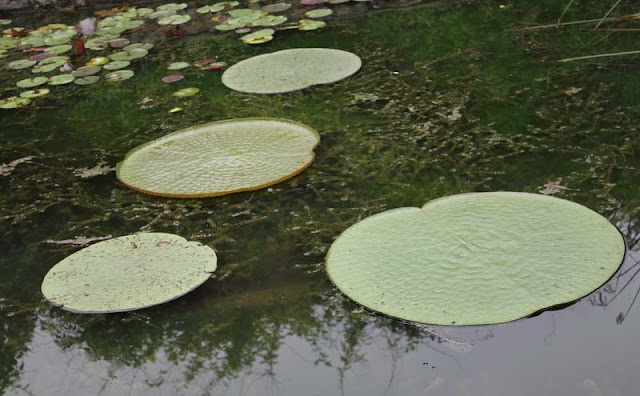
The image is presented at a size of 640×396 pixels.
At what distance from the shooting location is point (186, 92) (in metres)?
3.84

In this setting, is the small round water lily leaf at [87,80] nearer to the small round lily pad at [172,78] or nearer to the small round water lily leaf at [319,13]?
the small round lily pad at [172,78]

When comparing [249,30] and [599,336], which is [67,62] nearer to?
[249,30]

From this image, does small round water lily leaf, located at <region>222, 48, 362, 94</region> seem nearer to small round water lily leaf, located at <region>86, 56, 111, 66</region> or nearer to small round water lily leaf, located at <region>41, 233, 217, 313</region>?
small round water lily leaf, located at <region>86, 56, 111, 66</region>

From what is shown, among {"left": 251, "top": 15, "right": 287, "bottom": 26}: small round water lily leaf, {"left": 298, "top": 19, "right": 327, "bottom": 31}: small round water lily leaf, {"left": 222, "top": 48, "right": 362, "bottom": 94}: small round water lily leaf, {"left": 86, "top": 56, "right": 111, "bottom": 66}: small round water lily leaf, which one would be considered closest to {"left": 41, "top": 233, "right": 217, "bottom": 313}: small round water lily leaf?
{"left": 222, "top": 48, "right": 362, "bottom": 94}: small round water lily leaf

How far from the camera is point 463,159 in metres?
2.88

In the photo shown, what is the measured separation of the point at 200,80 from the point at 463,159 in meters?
1.72

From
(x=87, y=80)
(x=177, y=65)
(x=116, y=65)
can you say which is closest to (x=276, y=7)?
(x=177, y=65)

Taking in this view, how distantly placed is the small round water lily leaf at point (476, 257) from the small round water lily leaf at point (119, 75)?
2199mm

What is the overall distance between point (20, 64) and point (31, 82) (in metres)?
0.41

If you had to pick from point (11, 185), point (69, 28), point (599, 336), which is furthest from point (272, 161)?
point (69, 28)

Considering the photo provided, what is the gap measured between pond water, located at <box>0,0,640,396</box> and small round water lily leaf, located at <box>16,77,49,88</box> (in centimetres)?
11

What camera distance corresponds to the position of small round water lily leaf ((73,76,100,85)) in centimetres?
415

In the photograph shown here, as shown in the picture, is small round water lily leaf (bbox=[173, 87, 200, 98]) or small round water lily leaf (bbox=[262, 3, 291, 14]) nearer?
small round water lily leaf (bbox=[173, 87, 200, 98])

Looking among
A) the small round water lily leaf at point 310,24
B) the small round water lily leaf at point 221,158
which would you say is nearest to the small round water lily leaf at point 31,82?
the small round water lily leaf at point 221,158
